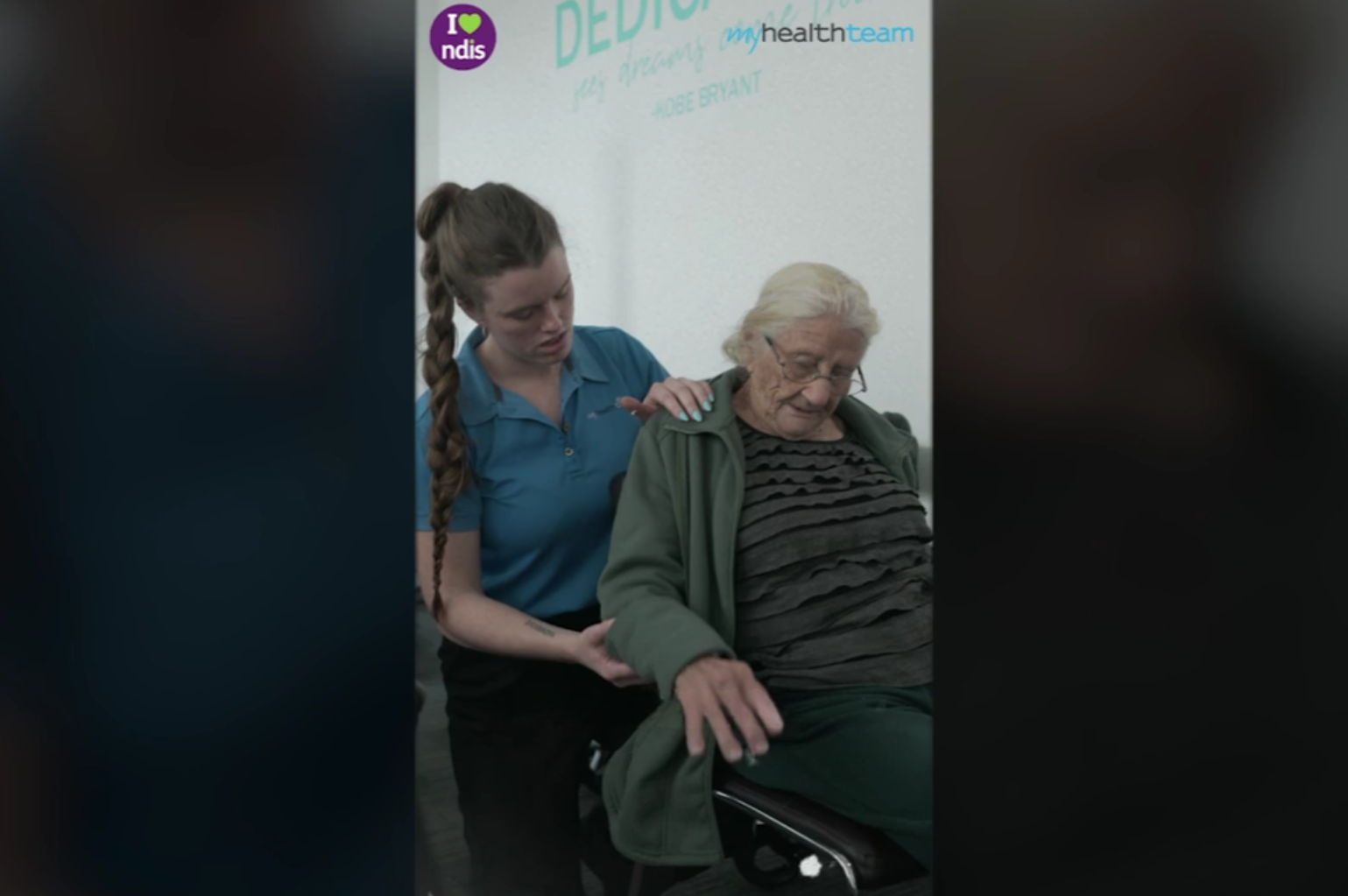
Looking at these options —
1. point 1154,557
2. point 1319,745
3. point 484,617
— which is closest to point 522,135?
point 484,617

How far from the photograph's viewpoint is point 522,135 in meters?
1.41

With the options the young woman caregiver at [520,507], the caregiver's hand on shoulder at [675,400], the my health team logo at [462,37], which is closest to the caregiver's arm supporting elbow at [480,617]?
the young woman caregiver at [520,507]

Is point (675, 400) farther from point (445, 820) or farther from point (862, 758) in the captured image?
point (445, 820)

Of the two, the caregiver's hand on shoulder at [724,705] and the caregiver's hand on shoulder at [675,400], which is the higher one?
the caregiver's hand on shoulder at [675,400]

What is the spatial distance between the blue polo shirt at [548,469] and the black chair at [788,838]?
0.06 m

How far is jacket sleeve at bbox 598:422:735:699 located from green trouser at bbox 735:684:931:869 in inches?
5.9

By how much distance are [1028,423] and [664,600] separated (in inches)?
27.1

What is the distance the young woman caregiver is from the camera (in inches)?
55.0

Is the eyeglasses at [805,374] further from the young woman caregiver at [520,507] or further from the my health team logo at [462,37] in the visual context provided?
the my health team logo at [462,37]

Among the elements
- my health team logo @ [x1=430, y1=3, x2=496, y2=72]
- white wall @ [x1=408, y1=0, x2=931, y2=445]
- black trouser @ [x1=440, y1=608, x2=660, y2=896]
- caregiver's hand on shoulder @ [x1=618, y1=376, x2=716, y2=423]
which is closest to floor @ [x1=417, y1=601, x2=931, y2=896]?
black trouser @ [x1=440, y1=608, x2=660, y2=896]

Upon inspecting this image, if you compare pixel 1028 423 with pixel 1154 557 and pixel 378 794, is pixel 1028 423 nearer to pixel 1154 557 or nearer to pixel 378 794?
pixel 1154 557

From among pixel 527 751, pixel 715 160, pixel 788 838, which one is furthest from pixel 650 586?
pixel 715 160

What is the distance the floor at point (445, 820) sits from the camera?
1439 millimetres

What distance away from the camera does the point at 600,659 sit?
1.42 metres
